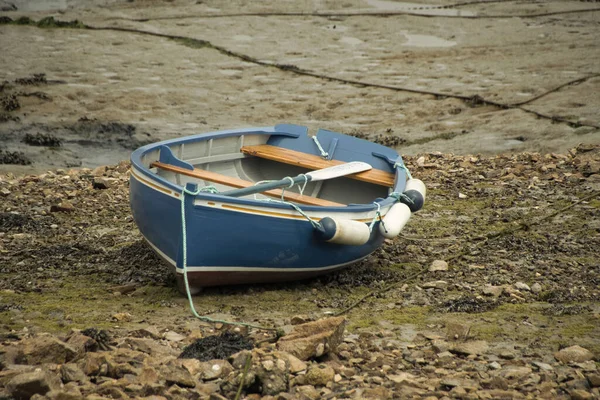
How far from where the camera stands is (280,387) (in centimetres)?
538

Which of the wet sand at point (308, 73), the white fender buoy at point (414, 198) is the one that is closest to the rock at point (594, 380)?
the white fender buoy at point (414, 198)

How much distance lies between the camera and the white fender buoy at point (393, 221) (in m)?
7.68

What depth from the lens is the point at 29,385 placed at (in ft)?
16.4

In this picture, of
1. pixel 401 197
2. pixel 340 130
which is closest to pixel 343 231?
pixel 401 197

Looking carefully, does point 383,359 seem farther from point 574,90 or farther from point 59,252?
point 574,90

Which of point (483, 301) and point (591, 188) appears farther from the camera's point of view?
point (591, 188)

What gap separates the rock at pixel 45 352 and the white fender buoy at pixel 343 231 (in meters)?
2.45

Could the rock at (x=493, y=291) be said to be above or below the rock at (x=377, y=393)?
below

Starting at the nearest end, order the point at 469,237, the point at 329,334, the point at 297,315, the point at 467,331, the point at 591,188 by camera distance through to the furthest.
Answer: the point at 329,334 → the point at 467,331 → the point at 297,315 → the point at 469,237 → the point at 591,188

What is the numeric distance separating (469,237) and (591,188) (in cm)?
235

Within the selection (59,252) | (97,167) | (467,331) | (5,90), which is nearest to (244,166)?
(59,252)

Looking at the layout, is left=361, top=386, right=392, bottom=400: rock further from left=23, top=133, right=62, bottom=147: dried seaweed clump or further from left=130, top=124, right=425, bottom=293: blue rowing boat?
left=23, top=133, right=62, bottom=147: dried seaweed clump

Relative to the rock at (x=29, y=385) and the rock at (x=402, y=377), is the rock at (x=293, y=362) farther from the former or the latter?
the rock at (x=29, y=385)

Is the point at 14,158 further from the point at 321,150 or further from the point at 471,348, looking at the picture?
the point at 471,348
